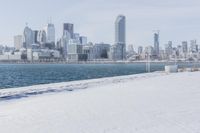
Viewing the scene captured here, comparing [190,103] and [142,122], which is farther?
[190,103]

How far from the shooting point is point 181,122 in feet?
39.8

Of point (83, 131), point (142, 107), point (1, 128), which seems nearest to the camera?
point (83, 131)

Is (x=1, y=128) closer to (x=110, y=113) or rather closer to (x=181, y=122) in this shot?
(x=110, y=113)

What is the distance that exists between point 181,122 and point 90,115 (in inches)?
150

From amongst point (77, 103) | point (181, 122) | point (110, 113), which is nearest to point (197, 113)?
point (181, 122)

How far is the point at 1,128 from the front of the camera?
1208 centimetres

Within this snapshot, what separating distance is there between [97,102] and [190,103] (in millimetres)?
4733

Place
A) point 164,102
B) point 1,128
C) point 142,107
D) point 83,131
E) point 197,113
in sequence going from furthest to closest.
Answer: point 164,102
point 142,107
point 197,113
point 1,128
point 83,131

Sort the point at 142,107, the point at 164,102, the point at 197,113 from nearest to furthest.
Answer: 1. the point at 197,113
2. the point at 142,107
3. the point at 164,102

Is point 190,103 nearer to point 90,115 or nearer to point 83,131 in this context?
point 90,115

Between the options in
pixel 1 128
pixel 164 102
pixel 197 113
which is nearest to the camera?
pixel 1 128

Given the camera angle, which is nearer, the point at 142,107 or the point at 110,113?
the point at 110,113

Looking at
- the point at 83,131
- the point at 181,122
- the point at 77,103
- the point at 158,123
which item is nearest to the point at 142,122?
the point at 158,123

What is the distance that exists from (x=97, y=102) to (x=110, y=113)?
12.1 feet
